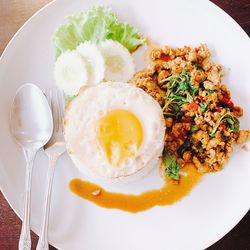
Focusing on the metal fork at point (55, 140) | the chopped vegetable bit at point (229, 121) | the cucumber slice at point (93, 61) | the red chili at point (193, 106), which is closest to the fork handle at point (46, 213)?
the metal fork at point (55, 140)

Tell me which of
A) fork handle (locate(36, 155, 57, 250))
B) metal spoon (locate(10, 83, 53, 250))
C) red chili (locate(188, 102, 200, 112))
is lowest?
fork handle (locate(36, 155, 57, 250))

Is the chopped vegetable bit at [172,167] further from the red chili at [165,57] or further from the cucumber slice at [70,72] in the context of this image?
the cucumber slice at [70,72]

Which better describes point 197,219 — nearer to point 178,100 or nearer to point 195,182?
point 195,182

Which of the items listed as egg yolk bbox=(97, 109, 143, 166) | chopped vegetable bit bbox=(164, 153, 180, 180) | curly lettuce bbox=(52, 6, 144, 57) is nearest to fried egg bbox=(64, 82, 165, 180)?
egg yolk bbox=(97, 109, 143, 166)

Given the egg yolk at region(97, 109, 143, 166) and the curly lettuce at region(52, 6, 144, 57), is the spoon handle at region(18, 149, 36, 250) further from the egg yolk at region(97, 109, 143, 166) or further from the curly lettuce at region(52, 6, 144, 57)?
the curly lettuce at region(52, 6, 144, 57)

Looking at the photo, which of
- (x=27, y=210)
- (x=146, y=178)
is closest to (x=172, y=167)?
(x=146, y=178)

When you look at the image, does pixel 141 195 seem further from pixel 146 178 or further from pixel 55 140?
pixel 55 140
